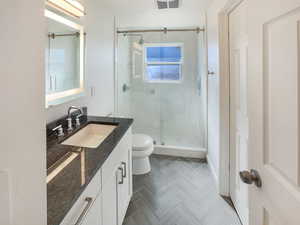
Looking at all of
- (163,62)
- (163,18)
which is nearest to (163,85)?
(163,62)

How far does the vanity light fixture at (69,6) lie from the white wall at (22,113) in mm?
1477

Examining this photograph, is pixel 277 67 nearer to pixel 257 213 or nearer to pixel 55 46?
pixel 257 213

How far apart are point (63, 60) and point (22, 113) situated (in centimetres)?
164

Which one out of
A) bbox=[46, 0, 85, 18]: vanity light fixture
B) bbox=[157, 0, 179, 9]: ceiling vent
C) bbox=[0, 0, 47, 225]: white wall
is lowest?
bbox=[0, 0, 47, 225]: white wall

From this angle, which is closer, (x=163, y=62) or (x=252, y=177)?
(x=252, y=177)

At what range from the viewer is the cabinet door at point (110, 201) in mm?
1290

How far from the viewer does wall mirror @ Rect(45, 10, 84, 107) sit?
69.3 inches

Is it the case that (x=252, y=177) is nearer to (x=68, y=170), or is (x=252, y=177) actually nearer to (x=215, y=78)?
(x=68, y=170)

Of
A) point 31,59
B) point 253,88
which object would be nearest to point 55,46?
point 31,59

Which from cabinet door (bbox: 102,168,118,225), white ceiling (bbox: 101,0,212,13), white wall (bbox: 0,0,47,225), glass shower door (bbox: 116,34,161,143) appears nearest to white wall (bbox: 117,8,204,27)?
white ceiling (bbox: 101,0,212,13)

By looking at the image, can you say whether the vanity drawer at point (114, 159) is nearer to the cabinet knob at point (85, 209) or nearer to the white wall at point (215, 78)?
the cabinet knob at point (85, 209)

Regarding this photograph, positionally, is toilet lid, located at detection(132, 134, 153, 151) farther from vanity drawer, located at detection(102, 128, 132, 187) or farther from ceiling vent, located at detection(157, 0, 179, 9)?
ceiling vent, located at detection(157, 0, 179, 9)

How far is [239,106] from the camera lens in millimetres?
1929

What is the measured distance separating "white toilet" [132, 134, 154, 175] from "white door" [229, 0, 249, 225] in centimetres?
107
